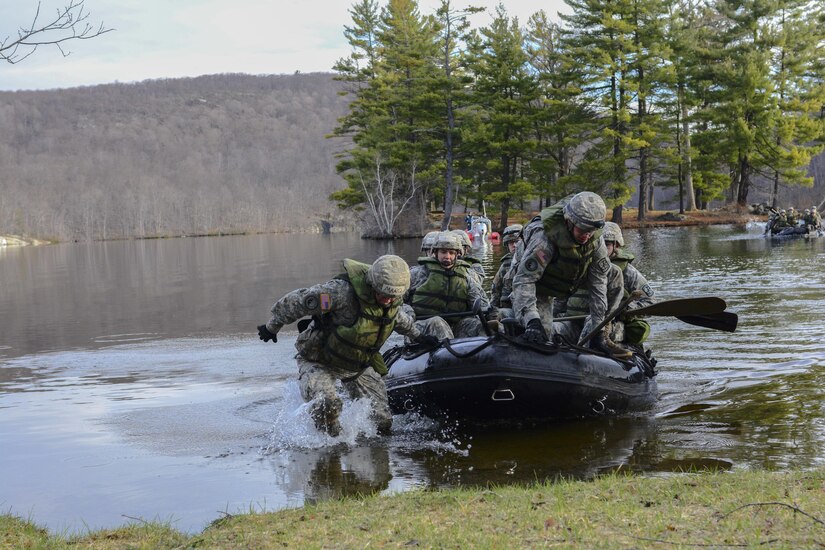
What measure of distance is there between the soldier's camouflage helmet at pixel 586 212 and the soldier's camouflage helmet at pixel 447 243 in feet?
7.93

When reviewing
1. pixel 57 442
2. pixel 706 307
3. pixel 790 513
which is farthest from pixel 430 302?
pixel 790 513

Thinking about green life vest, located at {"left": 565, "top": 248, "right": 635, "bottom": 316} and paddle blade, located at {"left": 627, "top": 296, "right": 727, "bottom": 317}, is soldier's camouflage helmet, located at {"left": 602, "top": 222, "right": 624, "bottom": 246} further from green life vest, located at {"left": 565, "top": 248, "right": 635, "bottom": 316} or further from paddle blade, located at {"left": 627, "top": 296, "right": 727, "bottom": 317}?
paddle blade, located at {"left": 627, "top": 296, "right": 727, "bottom": 317}

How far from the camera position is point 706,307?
9227mm

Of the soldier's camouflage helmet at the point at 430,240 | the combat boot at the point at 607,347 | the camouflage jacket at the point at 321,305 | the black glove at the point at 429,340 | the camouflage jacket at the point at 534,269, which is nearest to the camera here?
the camouflage jacket at the point at 321,305

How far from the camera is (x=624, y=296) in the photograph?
9.69m

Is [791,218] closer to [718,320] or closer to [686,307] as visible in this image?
[718,320]

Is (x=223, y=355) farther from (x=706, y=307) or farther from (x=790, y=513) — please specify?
(x=790, y=513)

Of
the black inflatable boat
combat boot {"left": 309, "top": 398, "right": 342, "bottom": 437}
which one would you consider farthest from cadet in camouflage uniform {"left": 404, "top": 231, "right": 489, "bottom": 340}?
combat boot {"left": 309, "top": 398, "right": 342, "bottom": 437}

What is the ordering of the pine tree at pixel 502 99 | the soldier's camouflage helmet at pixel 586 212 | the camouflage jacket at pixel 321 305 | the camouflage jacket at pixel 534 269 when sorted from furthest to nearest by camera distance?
1. the pine tree at pixel 502 99
2. the camouflage jacket at pixel 534 269
3. the camouflage jacket at pixel 321 305
4. the soldier's camouflage helmet at pixel 586 212

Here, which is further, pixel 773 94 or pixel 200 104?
pixel 200 104

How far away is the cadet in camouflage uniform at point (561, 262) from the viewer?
26.8 feet

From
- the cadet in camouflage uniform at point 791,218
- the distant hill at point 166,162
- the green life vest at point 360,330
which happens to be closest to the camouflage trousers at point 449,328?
the green life vest at point 360,330

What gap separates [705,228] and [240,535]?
143 ft

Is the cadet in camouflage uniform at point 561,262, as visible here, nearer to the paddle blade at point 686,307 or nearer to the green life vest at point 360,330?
the paddle blade at point 686,307
